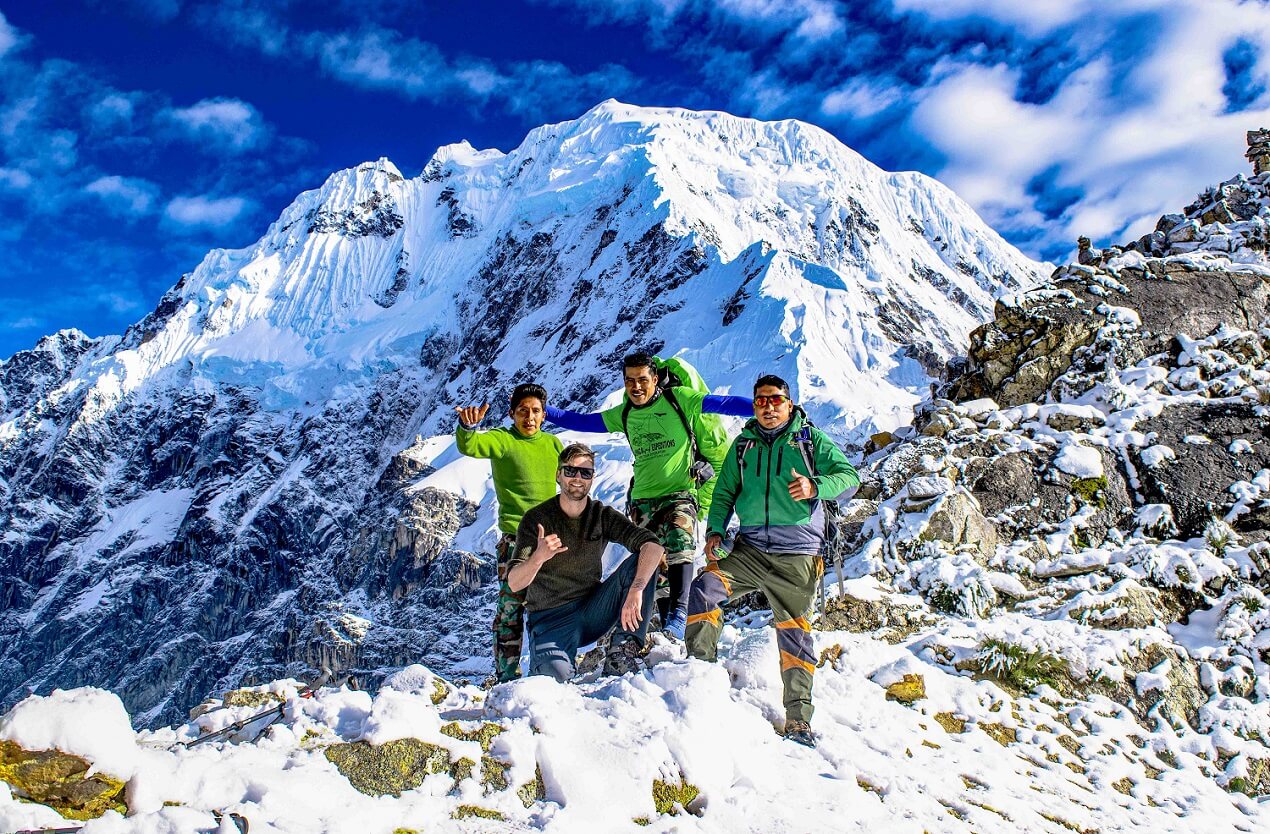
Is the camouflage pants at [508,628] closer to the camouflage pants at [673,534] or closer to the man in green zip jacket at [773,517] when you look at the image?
the camouflage pants at [673,534]

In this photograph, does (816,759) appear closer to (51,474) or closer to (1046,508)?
(1046,508)

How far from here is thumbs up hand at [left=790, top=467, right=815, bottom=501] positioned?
17.5 ft

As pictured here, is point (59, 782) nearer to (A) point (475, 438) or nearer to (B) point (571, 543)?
(B) point (571, 543)

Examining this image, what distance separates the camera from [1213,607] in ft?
24.7

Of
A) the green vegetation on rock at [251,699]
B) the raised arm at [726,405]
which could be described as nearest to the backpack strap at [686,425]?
the raised arm at [726,405]

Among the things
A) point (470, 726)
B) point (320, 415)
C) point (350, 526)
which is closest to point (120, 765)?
point (470, 726)

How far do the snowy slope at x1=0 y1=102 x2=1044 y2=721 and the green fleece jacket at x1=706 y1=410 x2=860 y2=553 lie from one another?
256 feet

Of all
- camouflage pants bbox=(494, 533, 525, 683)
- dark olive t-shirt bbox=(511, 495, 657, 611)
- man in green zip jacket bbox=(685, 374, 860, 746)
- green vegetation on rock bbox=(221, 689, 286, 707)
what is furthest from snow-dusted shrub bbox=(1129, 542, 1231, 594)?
green vegetation on rock bbox=(221, 689, 286, 707)

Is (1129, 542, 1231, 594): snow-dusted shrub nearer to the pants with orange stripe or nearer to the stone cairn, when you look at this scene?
the pants with orange stripe

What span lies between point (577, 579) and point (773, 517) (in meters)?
1.47

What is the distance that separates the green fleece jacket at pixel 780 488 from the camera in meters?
5.62

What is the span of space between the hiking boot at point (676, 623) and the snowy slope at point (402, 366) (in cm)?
7793

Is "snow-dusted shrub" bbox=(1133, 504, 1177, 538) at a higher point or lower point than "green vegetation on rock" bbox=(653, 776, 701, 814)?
higher

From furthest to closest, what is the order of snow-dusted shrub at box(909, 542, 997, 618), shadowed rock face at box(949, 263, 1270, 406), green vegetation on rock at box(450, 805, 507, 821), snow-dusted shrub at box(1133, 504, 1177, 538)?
shadowed rock face at box(949, 263, 1270, 406) → snow-dusted shrub at box(1133, 504, 1177, 538) → snow-dusted shrub at box(909, 542, 997, 618) → green vegetation on rock at box(450, 805, 507, 821)
